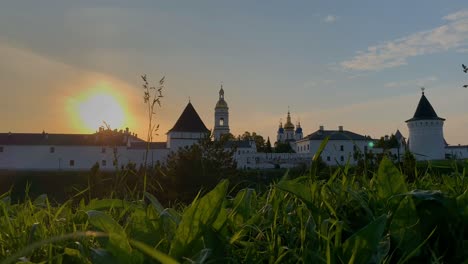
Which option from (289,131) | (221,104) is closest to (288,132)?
(289,131)

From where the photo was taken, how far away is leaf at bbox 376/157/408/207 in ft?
4.04

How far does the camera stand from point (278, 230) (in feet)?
3.55

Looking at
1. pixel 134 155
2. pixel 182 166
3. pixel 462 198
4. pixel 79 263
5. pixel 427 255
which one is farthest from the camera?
pixel 134 155

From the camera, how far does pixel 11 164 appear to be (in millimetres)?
62906

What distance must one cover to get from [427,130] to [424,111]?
8.53 ft

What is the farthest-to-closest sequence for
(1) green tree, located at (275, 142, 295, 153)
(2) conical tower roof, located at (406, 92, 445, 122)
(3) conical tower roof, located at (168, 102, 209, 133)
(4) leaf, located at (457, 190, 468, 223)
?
(1) green tree, located at (275, 142, 295, 153), (3) conical tower roof, located at (168, 102, 209, 133), (2) conical tower roof, located at (406, 92, 445, 122), (4) leaf, located at (457, 190, 468, 223)

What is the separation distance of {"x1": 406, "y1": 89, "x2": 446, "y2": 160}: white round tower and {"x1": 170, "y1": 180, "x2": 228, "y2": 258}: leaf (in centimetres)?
6546

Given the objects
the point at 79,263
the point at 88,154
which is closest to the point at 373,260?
the point at 79,263

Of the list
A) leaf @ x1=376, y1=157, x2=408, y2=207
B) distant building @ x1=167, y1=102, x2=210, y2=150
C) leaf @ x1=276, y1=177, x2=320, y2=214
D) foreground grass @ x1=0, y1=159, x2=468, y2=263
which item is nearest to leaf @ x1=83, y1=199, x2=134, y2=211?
foreground grass @ x1=0, y1=159, x2=468, y2=263

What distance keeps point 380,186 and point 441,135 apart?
67.9 metres

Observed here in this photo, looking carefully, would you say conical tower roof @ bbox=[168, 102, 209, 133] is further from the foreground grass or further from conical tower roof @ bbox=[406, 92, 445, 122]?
the foreground grass

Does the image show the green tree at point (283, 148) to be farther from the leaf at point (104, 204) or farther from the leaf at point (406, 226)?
the leaf at point (406, 226)

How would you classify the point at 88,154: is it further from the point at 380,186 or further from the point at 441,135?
the point at 380,186

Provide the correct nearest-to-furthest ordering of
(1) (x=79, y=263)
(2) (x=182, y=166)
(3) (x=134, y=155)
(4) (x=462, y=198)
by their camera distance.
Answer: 1. (1) (x=79, y=263)
2. (4) (x=462, y=198)
3. (2) (x=182, y=166)
4. (3) (x=134, y=155)
